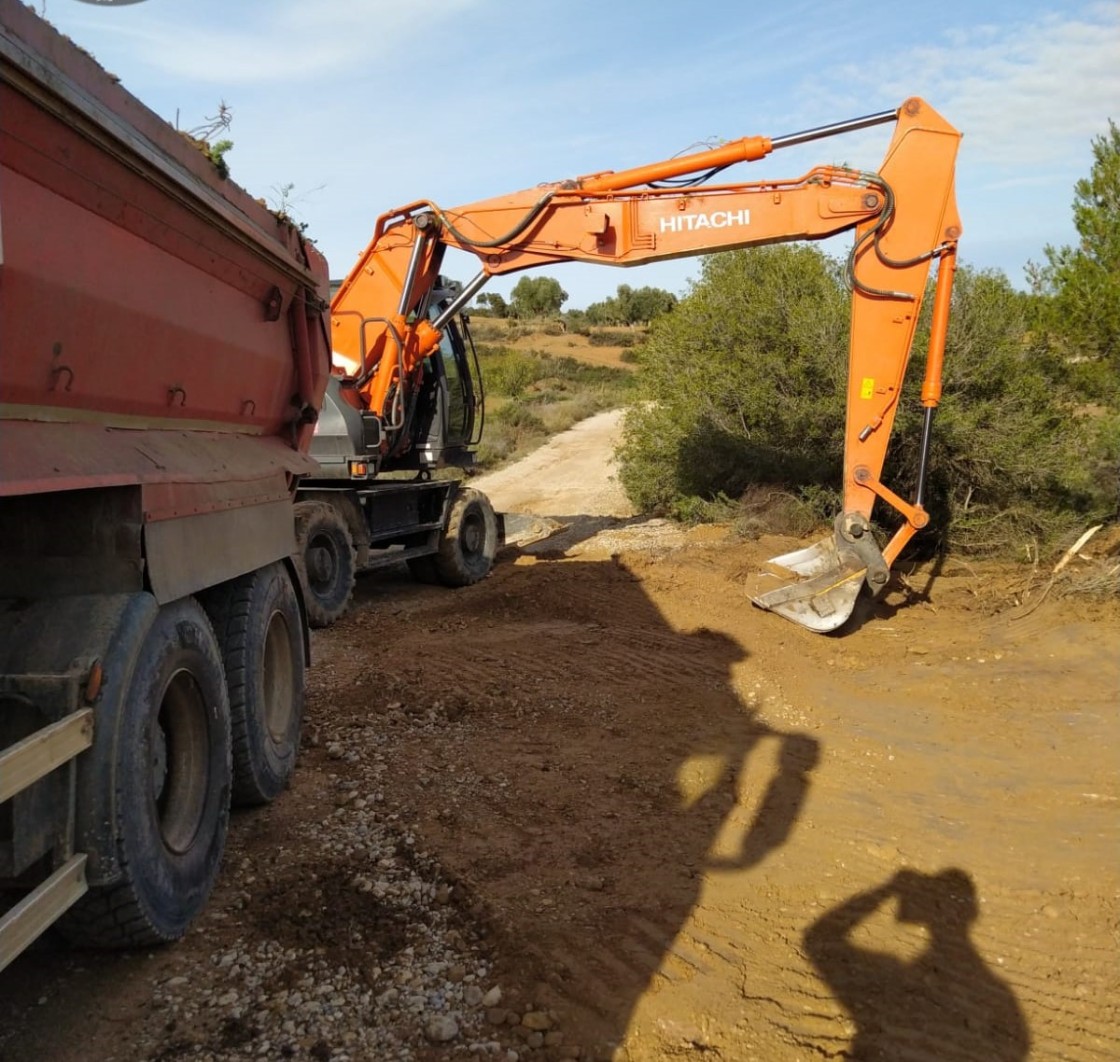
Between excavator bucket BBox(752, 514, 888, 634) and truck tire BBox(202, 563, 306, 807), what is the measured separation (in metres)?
4.50

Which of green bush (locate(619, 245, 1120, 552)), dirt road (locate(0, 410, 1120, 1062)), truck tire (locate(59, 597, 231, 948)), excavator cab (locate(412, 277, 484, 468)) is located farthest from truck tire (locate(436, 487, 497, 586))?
truck tire (locate(59, 597, 231, 948))

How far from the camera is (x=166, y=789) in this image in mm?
3330

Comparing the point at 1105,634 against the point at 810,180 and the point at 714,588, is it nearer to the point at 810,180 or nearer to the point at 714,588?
the point at 714,588

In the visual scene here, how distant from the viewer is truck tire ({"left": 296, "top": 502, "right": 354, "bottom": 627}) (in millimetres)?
7562

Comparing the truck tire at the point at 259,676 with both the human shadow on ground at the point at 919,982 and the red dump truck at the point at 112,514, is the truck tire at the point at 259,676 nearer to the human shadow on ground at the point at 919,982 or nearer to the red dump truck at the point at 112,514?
the red dump truck at the point at 112,514

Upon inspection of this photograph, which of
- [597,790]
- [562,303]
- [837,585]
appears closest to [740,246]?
[837,585]

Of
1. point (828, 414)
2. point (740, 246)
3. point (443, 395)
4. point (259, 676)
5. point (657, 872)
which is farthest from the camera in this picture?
point (828, 414)

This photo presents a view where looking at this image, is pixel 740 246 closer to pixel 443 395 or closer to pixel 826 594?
pixel 826 594

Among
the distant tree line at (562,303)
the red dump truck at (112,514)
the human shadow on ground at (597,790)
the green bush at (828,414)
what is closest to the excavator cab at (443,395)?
the human shadow on ground at (597,790)

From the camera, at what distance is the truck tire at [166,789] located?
2.80 meters

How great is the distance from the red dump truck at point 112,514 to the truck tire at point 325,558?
11.4 feet

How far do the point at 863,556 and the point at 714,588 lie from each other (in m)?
1.81

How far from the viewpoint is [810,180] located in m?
7.96

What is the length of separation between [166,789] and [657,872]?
1.91 m
